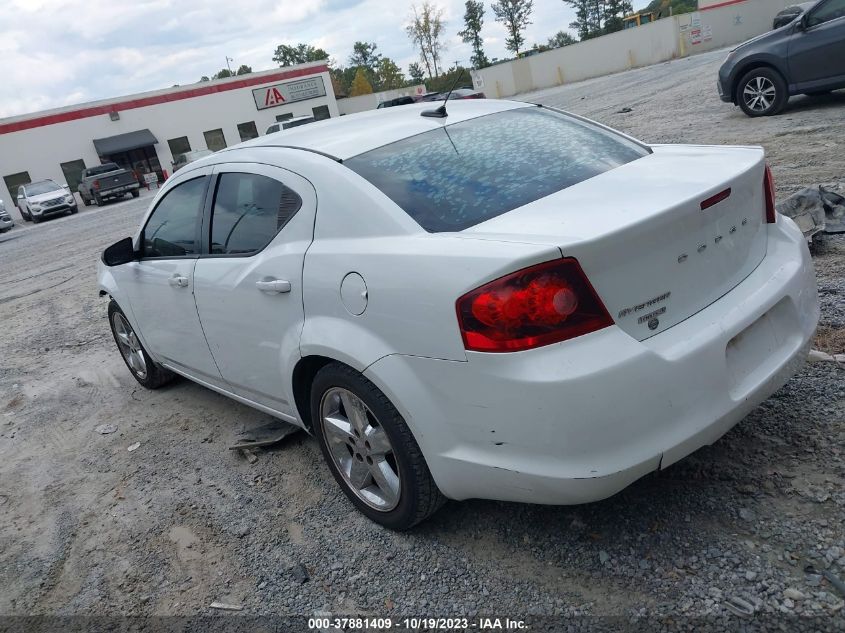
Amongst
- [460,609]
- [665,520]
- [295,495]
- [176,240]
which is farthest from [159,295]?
[665,520]

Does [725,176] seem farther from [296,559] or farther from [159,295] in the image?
[159,295]

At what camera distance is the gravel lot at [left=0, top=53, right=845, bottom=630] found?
2.35 metres

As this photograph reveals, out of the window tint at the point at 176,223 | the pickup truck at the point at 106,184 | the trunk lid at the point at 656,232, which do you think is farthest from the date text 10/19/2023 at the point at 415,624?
the pickup truck at the point at 106,184

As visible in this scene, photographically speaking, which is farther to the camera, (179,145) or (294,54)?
(294,54)

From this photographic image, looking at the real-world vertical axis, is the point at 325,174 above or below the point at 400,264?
above

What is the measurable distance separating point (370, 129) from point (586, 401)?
1.85m

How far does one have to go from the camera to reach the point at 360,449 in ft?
9.53

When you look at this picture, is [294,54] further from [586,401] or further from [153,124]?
[586,401]

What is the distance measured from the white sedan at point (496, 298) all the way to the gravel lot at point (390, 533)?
312mm

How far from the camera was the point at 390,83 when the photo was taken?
83438 millimetres

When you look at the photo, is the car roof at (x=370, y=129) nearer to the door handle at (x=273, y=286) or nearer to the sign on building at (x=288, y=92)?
the door handle at (x=273, y=286)

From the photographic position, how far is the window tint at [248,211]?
3113mm

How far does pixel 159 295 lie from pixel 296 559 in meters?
1.97

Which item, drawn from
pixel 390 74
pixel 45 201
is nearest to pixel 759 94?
pixel 45 201
